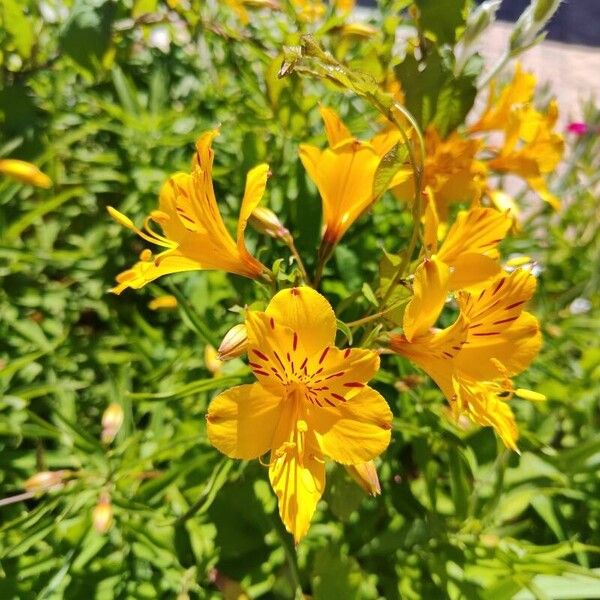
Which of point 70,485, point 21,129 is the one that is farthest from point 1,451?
point 21,129

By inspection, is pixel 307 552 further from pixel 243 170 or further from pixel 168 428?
pixel 243 170

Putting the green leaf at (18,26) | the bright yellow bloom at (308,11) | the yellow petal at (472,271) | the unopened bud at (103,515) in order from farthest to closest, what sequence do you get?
the bright yellow bloom at (308,11) < the green leaf at (18,26) < the unopened bud at (103,515) < the yellow petal at (472,271)

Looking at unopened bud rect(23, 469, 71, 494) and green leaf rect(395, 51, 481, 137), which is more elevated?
green leaf rect(395, 51, 481, 137)

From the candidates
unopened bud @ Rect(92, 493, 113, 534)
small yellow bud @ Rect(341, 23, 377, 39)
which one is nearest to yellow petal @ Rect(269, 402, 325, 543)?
unopened bud @ Rect(92, 493, 113, 534)

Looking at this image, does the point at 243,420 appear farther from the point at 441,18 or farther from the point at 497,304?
the point at 441,18

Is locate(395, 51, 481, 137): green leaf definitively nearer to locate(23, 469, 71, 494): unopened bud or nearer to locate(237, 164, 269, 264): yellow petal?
locate(237, 164, 269, 264): yellow petal

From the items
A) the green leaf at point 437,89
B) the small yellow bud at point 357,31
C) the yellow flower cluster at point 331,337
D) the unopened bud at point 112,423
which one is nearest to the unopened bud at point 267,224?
the yellow flower cluster at point 331,337

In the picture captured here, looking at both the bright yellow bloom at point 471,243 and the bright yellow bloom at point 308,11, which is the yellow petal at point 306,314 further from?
the bright yellow bloom at point 308,11
